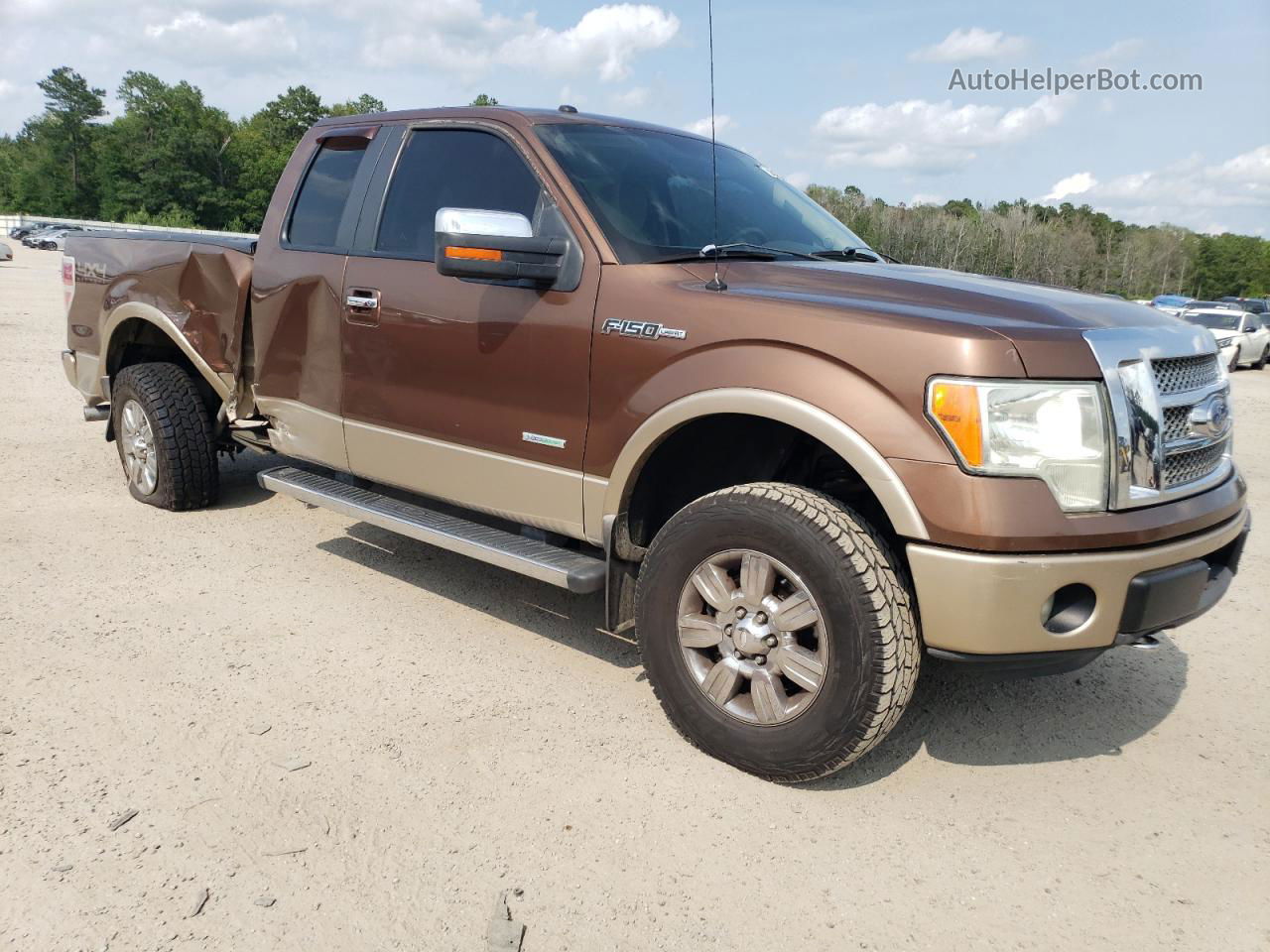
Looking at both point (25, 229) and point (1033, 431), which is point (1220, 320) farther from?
point (25, 229)

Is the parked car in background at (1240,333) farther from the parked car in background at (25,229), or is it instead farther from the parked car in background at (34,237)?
the parked car in background at (25,229)

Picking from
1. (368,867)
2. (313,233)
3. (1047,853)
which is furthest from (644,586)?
(313,233)

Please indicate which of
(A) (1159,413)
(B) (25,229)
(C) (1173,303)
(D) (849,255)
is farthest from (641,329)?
(B) (25,229)

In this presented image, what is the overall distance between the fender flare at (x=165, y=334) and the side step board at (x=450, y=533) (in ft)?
2.29

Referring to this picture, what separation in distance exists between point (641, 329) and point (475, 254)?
0.63 metres

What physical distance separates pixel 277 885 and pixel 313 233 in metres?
3.13

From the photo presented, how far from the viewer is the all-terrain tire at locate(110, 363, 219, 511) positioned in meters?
5.54

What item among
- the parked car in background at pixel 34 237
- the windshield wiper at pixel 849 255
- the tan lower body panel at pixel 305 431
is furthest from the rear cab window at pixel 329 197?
the parked car in background at pixel 34 237

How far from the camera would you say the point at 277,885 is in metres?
2.54

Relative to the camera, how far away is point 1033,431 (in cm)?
265

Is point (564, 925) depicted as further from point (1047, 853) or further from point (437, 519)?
point (437, 519)

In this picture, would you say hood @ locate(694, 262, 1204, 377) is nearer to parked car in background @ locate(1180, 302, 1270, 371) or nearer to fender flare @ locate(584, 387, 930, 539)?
fender flare @ locate(584, 387, 930, 539)

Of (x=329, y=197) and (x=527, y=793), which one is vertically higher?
(x=329, y=197)

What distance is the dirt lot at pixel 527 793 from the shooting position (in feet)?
8.14
